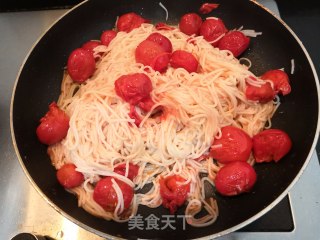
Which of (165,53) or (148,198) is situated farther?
(165,53)

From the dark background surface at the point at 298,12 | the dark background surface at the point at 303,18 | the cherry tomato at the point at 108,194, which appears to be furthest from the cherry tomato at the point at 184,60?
the dark background surface at the point at 303,18

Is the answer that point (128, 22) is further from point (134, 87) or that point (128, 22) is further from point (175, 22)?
point (134, 87)

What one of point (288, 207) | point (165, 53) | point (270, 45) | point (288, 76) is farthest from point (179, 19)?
point (288, 207)

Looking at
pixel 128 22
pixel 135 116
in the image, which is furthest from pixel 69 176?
pixel 128 22

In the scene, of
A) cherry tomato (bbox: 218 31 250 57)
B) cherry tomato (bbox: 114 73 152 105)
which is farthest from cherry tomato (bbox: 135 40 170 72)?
cherry tomato (bbox: 218 31 250 57)

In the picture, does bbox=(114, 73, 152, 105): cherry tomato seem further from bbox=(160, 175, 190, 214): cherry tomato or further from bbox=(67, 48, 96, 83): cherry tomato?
bbox=(160, 175, 190, 214): cherry tomato

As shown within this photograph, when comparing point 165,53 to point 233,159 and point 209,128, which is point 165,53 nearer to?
point 209,128

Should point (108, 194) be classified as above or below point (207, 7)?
below
